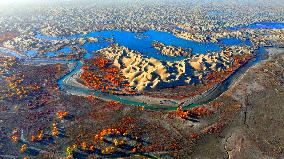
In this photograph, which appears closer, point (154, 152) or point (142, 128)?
point (154, 152)

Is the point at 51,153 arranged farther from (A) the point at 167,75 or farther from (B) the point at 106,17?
(B) the point at 106,17

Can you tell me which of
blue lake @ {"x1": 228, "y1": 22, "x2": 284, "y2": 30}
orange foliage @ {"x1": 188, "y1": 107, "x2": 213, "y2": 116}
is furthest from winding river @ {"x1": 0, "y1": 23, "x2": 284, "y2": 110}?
orange foliage @ {"x1": 188, "y1": 107, "x2": 213, "y2": 116}

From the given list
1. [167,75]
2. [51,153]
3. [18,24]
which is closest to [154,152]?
[51,153]

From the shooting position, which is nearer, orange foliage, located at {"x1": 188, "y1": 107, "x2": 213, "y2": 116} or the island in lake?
the island in lake

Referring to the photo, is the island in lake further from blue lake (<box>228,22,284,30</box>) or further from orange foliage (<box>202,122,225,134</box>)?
blue lake (<box>228,22,284,30</box>)

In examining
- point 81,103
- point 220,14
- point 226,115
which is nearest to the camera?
point 226,115

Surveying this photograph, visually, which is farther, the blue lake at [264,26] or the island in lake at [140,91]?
the blue lake at [264,26]

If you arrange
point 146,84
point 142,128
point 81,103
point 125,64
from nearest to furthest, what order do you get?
point 142,128
point 81,103
point 146,84
point 125,64

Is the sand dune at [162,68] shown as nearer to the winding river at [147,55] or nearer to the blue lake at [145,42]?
the winding river at [147,55]

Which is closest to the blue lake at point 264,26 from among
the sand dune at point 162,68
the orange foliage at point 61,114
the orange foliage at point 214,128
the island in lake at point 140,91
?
the island in lake at point 140,91

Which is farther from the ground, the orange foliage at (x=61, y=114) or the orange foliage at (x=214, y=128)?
the orange foliage at (x=61, y=114)

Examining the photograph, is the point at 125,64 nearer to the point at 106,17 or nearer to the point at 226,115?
the point at 226,115
